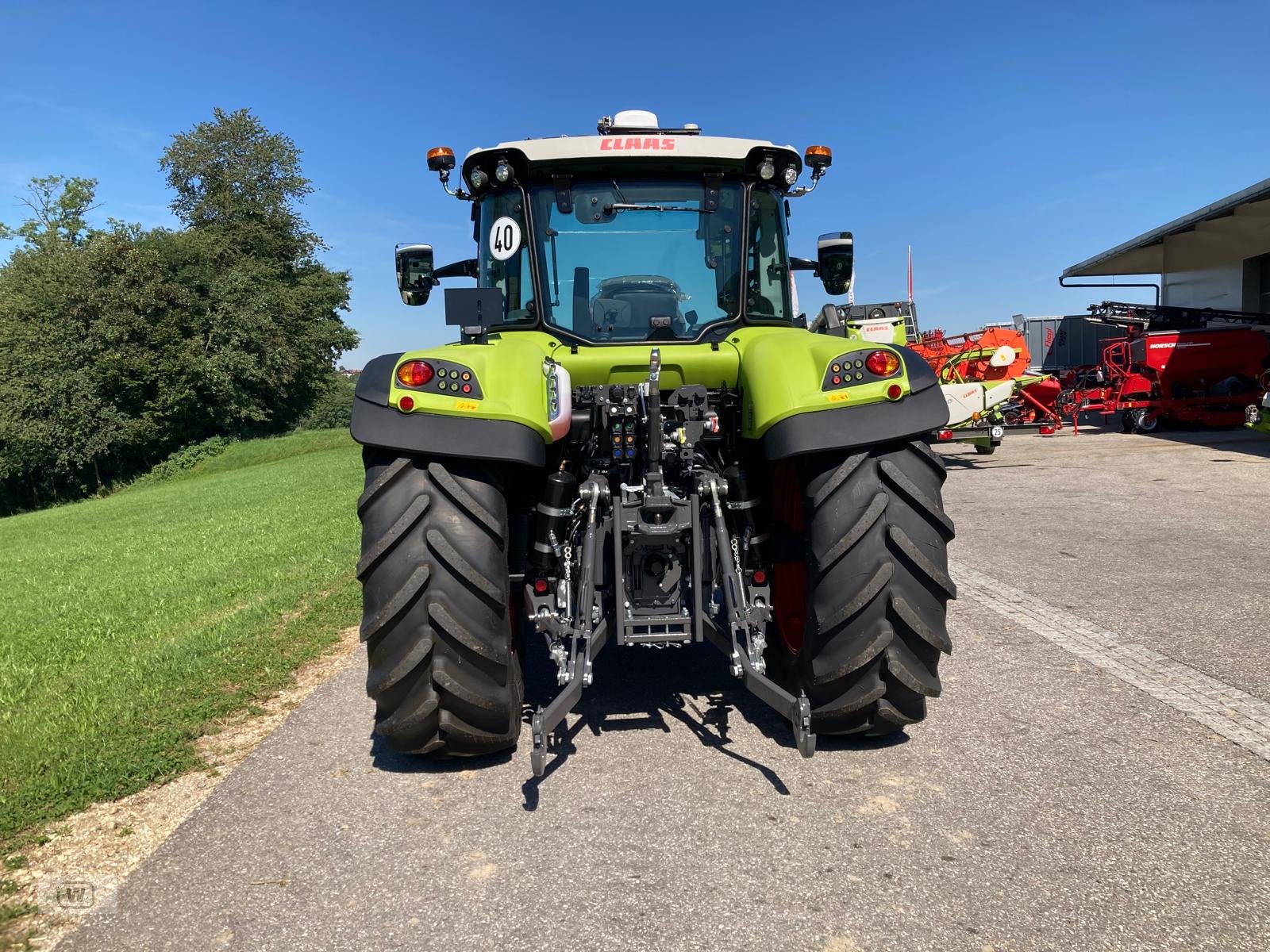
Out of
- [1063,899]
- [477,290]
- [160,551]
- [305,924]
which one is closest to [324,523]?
[160,551]

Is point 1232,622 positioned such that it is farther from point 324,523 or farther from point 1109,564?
point 324,523

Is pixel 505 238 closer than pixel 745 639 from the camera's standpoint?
No

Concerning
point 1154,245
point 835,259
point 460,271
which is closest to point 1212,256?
point 1154,245

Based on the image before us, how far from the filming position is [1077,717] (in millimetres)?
3854

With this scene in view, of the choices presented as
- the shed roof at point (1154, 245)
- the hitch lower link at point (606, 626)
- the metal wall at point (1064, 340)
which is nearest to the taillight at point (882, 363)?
the hitch lower link at point (606, 626)

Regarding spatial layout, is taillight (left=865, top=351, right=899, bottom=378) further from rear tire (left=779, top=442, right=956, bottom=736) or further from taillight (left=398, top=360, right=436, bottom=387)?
taillight (left=398, top=360, right=436, bottom=387)

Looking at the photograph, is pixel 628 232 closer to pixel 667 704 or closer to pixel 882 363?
pixel 882 363

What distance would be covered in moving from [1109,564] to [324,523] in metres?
9.46

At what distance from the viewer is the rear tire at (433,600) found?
3.21 meters

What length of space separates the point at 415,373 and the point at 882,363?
1.75 meters

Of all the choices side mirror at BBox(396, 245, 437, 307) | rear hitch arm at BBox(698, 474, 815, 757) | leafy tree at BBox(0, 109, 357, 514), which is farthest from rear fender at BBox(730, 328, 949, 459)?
leafy tree at BBox(0, 109, 357, 514)

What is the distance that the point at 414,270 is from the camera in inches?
191

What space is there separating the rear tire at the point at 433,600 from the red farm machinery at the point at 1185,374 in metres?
19.1

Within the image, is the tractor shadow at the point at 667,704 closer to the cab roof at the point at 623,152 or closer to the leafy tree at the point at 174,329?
the cab roof at the point at 623,152
